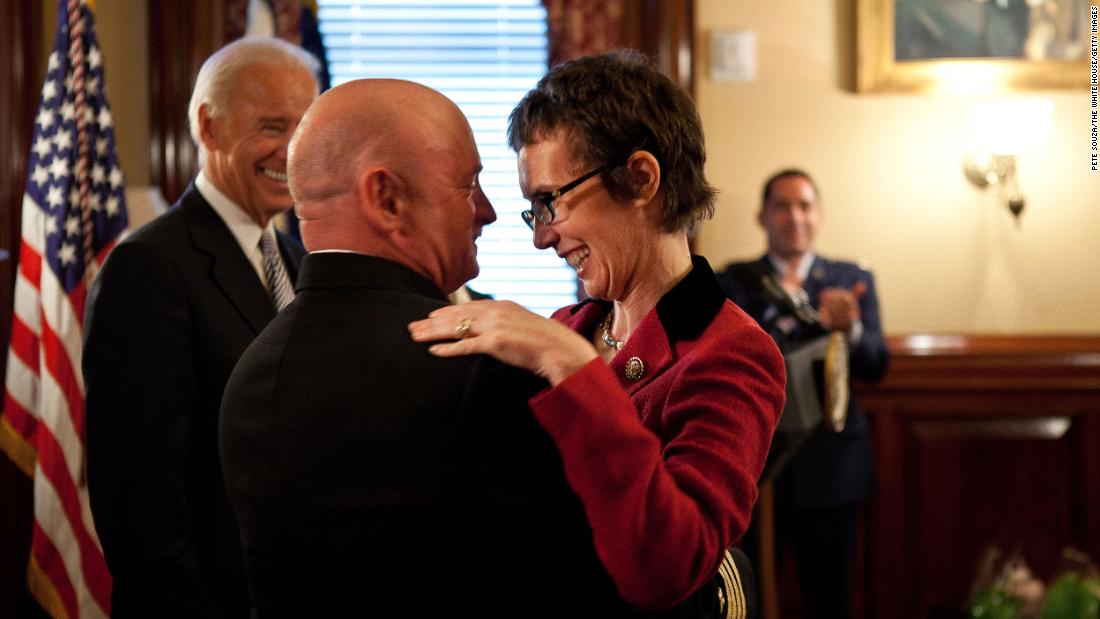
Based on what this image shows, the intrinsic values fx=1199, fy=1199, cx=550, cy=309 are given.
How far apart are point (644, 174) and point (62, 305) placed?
2.35m

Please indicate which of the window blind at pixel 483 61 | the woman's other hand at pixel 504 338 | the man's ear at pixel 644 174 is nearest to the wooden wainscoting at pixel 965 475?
the window blind at pixel 483 61

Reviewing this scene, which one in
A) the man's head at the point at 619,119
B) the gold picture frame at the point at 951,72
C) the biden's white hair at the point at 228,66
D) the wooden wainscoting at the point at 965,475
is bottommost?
the wooden wainscoting at the point at 965,475

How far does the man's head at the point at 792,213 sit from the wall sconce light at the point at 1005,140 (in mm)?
932

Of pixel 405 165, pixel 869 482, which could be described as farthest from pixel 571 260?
pixel 869 482

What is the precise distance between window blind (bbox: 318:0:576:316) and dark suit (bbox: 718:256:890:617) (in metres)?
1.09

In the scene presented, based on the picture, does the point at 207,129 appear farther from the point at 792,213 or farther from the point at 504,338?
the point at 792,213

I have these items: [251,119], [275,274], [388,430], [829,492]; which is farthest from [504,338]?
[829,492]

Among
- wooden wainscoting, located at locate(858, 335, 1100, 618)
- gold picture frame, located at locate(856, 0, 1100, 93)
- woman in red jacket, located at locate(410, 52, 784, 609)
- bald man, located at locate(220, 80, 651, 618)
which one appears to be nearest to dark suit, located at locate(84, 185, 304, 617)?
woman in red jacket, located at locate(410, 52, 784, 609)

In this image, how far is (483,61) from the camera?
16.5 ft

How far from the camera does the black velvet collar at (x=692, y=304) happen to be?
152 cm

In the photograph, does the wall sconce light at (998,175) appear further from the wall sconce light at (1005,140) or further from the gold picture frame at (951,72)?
the gold picture frame at (951,72)

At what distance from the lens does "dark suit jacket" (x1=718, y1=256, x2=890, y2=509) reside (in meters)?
4.12

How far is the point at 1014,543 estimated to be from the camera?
4.82m

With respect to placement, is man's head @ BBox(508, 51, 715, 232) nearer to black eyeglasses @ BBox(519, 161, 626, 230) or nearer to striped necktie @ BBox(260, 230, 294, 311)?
black eyeglasses @ BBox(519, 161, 626, 230)
